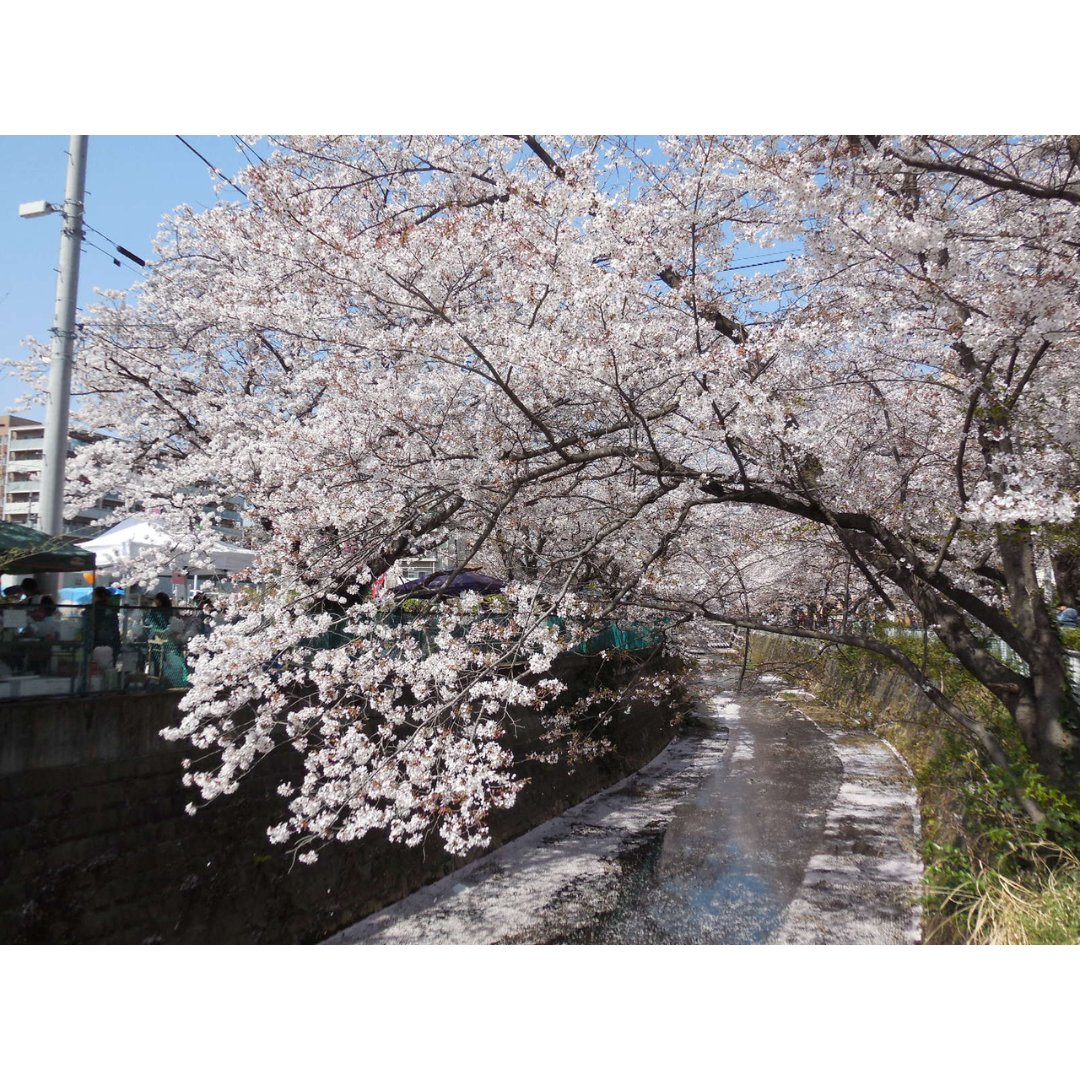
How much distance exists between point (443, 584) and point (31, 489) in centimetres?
813

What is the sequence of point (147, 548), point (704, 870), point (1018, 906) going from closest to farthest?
point (1018, 906)
point (147, 548)
point (704, 870)

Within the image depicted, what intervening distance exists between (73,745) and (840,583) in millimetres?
8776

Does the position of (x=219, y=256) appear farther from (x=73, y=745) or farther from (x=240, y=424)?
(x=73, y=745)

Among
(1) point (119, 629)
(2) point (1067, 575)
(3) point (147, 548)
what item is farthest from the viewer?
(3) point (147, 548)

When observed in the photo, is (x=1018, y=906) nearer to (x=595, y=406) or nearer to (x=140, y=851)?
(x=595, y=406)

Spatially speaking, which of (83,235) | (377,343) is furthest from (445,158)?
(83,235)

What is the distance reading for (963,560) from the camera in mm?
6691

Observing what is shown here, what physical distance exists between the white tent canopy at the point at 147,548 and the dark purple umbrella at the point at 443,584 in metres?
Result: 2.22

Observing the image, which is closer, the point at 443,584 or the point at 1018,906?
the point at 1018,906

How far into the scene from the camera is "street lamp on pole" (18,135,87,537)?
20.1ft

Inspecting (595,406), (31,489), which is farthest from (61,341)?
(31,489)

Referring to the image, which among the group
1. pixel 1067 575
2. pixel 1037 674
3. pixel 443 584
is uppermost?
pixel 1067 575

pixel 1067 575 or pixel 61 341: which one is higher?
pixel 61 341

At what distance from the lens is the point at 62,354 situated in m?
6.09
